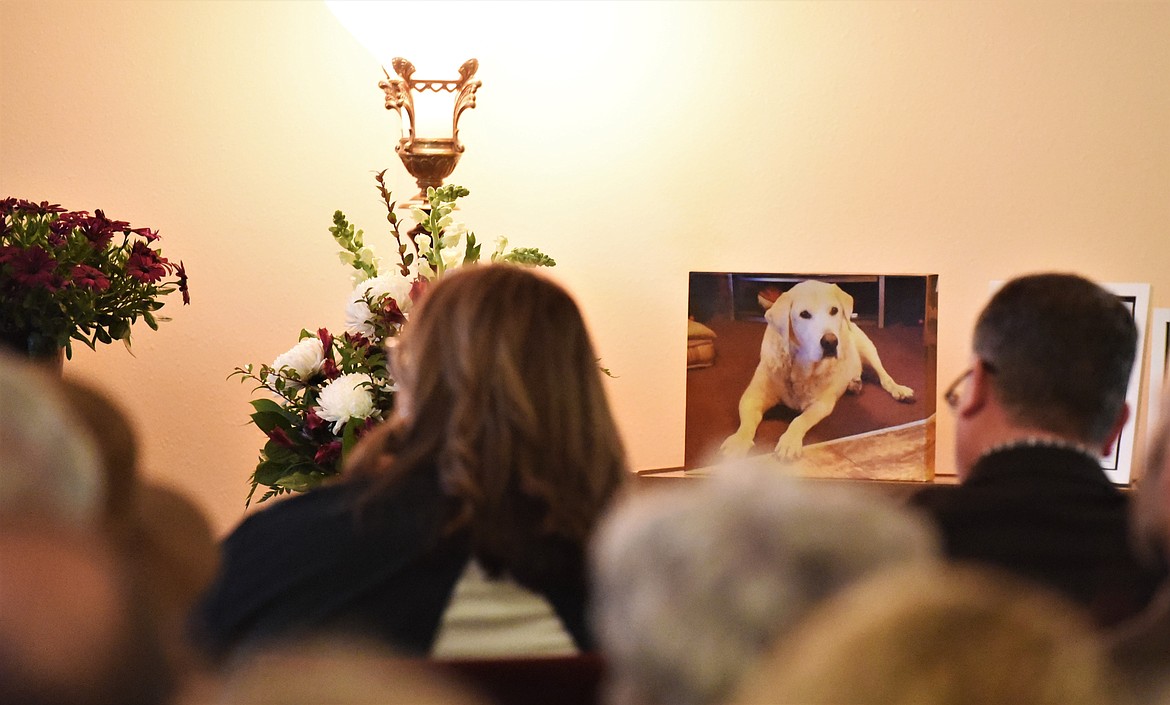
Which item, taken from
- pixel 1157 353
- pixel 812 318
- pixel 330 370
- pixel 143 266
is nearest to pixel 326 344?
pixel 330 370

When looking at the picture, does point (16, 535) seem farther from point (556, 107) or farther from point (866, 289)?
point (556, 107)

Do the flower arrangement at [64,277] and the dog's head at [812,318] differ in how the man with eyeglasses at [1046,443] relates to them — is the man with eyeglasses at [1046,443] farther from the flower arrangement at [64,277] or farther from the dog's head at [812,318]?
the flower arrangement at [64,277]

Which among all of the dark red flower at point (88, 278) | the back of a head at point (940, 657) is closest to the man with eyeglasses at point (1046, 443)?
the back of a head at point (940, 657)

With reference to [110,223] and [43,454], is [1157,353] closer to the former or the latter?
[110,223]

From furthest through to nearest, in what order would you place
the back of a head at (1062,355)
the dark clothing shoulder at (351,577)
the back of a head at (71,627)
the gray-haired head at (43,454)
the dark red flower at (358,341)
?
the dark red flower at (358,341) → the back of a head at (1062,355) → the dark clothing shoulder at (351,577) → the gray-haired head at (43,454) → the back of a head at (71,627)

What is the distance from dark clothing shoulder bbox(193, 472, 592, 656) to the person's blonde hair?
3cm

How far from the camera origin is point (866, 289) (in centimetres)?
241

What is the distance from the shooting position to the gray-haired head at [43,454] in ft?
3.07

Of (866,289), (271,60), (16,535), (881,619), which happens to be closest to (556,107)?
(271,60)


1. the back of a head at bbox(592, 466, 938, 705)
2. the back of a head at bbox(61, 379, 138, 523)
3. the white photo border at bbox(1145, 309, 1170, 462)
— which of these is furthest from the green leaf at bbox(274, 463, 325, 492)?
the white photo border at bbox(1145, 309, 1170, 462)

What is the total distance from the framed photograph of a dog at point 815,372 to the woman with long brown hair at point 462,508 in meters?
1.05

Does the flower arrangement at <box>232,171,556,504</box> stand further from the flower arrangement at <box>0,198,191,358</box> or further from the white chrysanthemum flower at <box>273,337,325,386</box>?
the flower arrangement at <box>0,198,191,358</box>

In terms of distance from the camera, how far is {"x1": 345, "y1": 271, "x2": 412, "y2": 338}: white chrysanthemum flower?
7.11 feet

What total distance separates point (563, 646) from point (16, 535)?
22.3 inches
